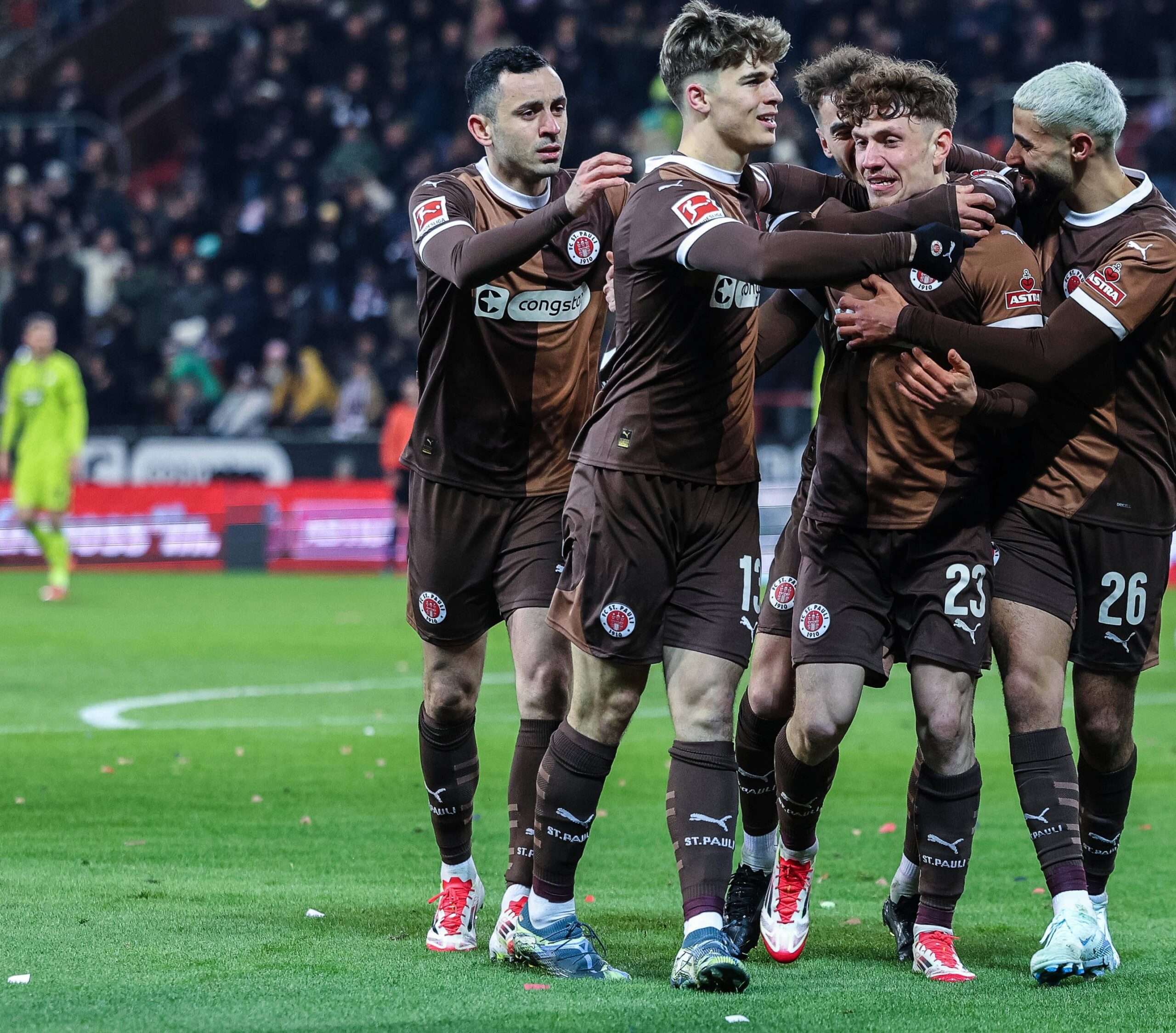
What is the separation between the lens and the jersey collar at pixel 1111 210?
4.86 m

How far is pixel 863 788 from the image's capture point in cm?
802

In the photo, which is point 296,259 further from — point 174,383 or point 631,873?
point 631,873

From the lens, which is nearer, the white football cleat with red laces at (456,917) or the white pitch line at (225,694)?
the white football cleat with red laces at (456,917)

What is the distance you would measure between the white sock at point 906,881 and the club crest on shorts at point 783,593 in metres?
0.83

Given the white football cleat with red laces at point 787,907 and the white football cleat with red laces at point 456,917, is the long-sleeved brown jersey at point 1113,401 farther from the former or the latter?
the white football cleat with red laces at point 456,917

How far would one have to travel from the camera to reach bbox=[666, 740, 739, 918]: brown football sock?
4.45 metres

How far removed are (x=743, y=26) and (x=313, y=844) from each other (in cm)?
356

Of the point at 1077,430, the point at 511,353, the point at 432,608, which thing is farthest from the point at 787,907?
the point at 511,353

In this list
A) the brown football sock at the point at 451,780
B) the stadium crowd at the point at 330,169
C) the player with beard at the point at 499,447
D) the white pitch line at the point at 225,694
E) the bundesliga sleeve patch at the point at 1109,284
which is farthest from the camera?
the stadium crowd at the point at 330,169

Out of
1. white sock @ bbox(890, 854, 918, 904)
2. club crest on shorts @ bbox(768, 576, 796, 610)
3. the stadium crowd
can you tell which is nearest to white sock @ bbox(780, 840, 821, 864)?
white sock @ bbox(890, 854, 918, 904)

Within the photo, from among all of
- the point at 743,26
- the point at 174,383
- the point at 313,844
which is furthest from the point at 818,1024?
the point at 174,383

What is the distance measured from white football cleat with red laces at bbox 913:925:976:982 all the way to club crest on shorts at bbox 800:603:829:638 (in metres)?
0.85

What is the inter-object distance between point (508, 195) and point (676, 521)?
1.21 metres

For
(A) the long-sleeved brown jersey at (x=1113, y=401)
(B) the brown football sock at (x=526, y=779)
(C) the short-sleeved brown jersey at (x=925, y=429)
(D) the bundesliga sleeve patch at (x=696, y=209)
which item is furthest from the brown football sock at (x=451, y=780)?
(A) the long-sleeved brown jersey at (x=1113, y=401)
